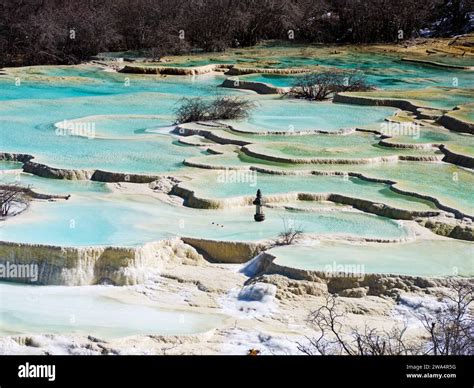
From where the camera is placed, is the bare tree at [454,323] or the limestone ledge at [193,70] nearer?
the bare tree at [454,323]

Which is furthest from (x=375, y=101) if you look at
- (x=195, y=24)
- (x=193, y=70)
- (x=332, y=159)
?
(x=195, y=24)

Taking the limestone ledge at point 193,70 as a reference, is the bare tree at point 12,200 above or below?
below

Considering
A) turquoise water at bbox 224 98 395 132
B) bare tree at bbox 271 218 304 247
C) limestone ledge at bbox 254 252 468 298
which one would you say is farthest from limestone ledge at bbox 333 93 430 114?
limestone ledge at bbox 254 252 468 298

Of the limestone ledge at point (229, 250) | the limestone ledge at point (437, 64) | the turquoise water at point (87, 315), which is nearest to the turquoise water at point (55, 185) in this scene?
the limestone ledge at point (229, 250)

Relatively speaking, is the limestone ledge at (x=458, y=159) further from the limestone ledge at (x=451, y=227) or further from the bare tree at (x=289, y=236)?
the bare tree at (x=289, y=236)

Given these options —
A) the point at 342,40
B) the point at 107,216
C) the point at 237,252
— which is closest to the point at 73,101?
the point at 107,216

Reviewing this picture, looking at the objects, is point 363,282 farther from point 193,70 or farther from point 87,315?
point 193,70

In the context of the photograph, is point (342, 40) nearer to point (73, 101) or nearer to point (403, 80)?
point (403, 80)
